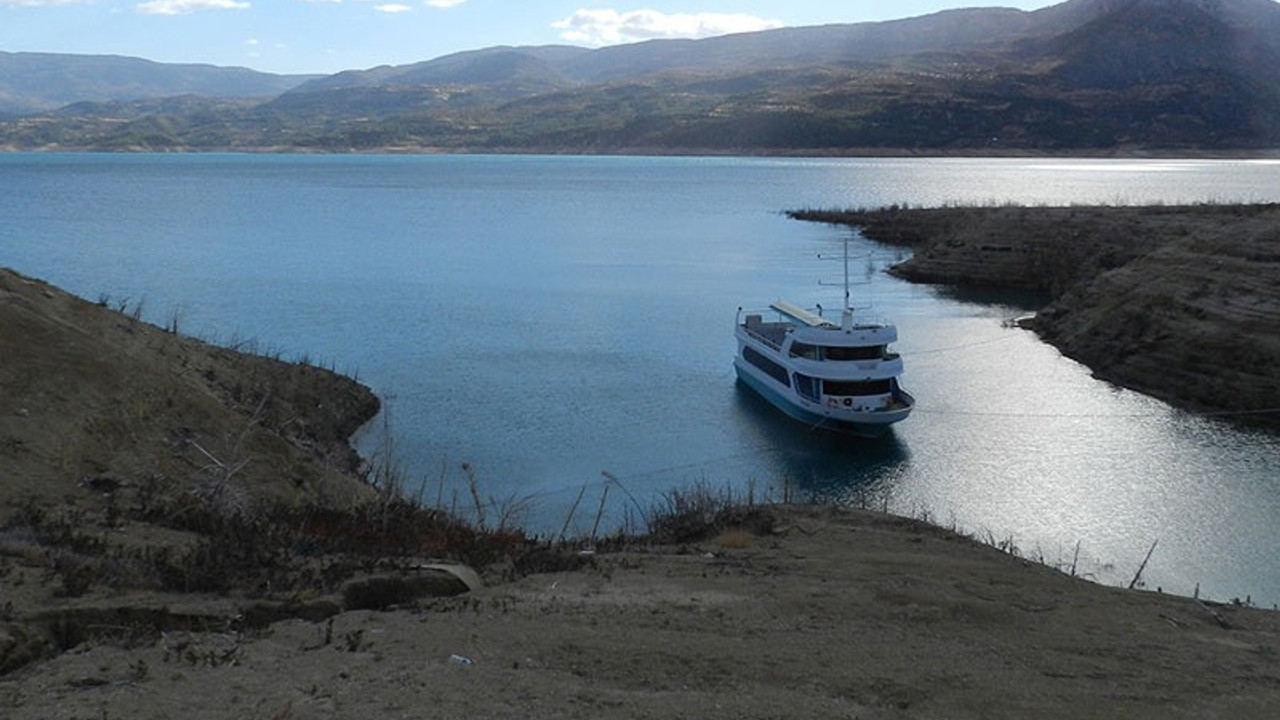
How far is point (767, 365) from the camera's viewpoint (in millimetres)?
39656

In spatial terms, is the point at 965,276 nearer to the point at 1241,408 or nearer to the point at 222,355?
the point at 1241,408

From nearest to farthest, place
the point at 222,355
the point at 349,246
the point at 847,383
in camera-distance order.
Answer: the point at 222,355 → the point at 847,383 → the point at 349,246

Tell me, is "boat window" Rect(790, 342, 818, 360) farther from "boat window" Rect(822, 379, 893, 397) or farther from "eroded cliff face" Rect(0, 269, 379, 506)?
"eroded cliff face" Rect(0, 269, 379, 506)

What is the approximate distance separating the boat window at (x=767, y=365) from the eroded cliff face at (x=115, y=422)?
15.4 meters

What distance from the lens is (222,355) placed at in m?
30.8

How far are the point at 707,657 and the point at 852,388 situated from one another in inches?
1046

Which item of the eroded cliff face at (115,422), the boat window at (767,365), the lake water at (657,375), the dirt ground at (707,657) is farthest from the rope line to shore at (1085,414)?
the dirt ground at (707,657)

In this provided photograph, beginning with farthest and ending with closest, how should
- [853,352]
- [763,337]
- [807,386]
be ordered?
[763,337] → [807,386] → [853,352]

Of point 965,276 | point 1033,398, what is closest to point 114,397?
point 1033,398

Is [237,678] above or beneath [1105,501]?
above

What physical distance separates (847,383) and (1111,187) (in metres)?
115

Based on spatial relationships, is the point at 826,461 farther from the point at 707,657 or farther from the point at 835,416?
the point at 707,657

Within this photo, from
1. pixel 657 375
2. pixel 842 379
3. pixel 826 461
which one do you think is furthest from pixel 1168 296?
pixel 657 375

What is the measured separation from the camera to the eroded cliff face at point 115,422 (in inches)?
631
